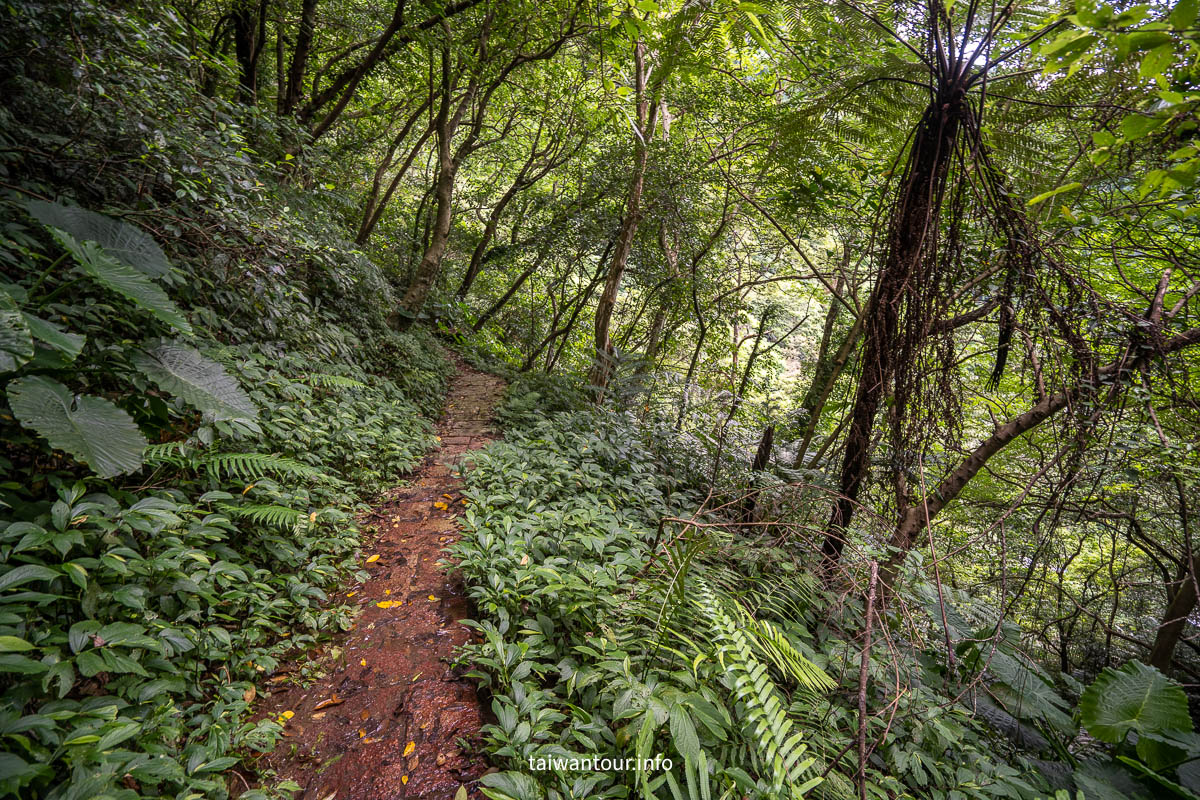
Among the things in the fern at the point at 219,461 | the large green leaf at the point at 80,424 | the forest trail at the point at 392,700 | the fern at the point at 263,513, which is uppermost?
the large green leaf at the point at 80,424

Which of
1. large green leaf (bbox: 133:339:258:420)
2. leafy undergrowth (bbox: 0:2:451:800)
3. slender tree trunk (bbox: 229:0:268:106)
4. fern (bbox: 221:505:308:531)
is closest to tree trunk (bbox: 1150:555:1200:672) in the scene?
leafy undergrowth (bbox: 0:2:451:800)

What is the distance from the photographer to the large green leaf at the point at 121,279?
226cm

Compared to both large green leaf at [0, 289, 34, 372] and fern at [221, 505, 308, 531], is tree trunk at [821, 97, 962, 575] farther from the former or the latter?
large green leaf at [0, 289, 34, 372]

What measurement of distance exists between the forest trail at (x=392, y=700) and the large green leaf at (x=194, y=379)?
1.49 meters

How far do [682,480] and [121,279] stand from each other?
491 cm

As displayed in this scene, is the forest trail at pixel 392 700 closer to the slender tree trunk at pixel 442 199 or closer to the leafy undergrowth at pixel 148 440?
the leafy undergrowth at pixel 148 440

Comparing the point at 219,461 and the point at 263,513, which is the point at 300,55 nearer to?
the point at 219,461

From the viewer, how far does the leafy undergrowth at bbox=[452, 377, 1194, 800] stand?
6.24 feet

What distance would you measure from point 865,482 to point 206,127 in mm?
5840

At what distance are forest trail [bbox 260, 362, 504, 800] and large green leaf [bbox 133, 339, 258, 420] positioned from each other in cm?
149

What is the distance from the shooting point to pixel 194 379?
2727 mm

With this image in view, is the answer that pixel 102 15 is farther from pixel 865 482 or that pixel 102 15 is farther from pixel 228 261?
pixel 865 482

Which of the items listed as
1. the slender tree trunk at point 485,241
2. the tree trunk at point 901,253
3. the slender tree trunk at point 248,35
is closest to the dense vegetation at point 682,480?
the tree trunk at point 901,253

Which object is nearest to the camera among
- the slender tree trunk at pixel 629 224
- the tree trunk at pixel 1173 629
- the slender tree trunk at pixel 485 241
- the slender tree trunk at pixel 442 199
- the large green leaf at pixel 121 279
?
the large green leaf at pixel 121 279
